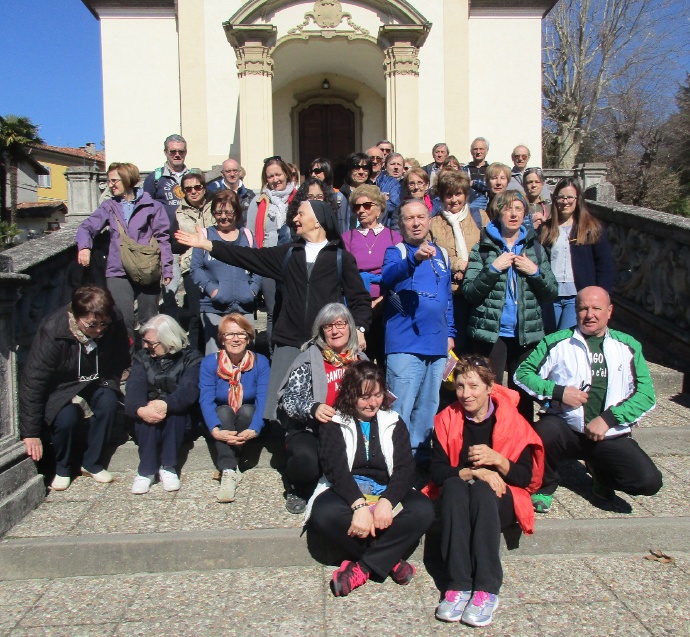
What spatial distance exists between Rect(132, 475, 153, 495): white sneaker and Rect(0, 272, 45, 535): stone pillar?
1.87 feet

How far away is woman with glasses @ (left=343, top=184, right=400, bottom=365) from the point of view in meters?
4.93

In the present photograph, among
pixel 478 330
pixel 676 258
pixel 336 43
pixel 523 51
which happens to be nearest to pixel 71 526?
pixel 478 330

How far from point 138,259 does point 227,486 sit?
7.49 feet

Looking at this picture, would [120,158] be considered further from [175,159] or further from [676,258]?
[676,258]

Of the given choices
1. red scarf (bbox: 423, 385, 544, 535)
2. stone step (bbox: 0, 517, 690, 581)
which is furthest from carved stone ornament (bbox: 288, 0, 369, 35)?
stone step (bbox: 0, 517, 690, 581)

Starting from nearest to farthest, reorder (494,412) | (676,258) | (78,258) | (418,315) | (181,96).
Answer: (494,412), (418,315), (78,258), (676,258), (181,96)

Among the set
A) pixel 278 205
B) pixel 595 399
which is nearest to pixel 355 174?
pixel 278 205

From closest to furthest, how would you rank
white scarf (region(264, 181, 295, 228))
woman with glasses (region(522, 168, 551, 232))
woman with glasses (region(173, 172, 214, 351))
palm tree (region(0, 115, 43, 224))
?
1. white scarf (region(264, 181, 295, 228))
2. woman with glasses (region(173, 172, 214, 351))
3. woman with glasses (region(522, 168, 551, 232))
4. palm tree (region(0, 115, 43, 224))

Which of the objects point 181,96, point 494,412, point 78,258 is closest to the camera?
point 494,412

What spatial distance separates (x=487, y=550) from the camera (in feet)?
10.8

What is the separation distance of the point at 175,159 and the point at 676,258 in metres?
4.92

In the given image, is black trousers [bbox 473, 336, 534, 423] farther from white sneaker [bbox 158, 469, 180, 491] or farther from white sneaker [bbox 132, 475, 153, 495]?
white sneaker [bbox 132, 475, 153, 495]

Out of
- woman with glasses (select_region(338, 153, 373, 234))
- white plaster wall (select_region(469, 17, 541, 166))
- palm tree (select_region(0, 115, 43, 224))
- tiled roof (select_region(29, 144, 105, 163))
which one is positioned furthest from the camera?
tiled roof (select_region(29, 144, 105, 163))

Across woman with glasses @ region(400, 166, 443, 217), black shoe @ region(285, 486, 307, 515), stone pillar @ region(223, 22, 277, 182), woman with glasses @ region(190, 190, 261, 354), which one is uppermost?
stone pillar @ region(223, 22, 277, 182)
